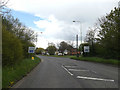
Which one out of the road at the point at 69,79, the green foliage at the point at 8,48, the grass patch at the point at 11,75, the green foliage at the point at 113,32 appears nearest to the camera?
the grass patch at the point at 11,75

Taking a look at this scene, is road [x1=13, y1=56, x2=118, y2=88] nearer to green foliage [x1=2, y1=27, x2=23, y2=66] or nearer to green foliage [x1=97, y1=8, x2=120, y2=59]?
green foliage [x1=2, y1=27, x2=23, y2=66]

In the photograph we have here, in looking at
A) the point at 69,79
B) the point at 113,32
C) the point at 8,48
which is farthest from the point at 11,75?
the point at 113,32

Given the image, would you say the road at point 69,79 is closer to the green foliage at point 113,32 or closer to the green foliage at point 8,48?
the green foliage at point 8,48

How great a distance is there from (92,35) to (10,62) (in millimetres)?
32337

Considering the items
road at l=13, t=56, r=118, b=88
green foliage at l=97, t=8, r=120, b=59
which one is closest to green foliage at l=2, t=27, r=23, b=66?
road at l=13, t=56, r=118, b=88

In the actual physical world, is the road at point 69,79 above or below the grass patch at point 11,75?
below

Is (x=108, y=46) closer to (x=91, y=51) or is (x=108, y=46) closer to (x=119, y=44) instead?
(x=119, y=44)

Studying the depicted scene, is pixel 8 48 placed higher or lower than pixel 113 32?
lower

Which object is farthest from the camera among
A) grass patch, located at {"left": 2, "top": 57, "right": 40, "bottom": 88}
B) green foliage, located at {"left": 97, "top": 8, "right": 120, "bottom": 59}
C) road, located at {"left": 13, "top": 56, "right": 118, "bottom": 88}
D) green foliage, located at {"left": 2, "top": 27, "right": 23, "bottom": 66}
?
green foliage, located at {"left": 97, "top": 8, "right": 120, "bottom": 59}

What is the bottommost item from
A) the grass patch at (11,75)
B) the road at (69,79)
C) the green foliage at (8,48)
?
the road at (69,79)

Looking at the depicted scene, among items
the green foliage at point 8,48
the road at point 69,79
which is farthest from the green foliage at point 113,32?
the green foliage at point 8,48

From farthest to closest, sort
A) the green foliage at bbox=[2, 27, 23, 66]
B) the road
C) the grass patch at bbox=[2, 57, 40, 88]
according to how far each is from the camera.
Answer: the green foliage at bbox=[2, 27, 23, 66]
the road
the grass patch at bbox=[2, 57, 40, 88]

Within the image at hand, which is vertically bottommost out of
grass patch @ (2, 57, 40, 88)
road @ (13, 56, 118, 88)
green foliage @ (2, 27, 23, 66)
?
road @ (13, 56, 118, 88)

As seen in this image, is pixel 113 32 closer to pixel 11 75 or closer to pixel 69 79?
pixel 69 79
